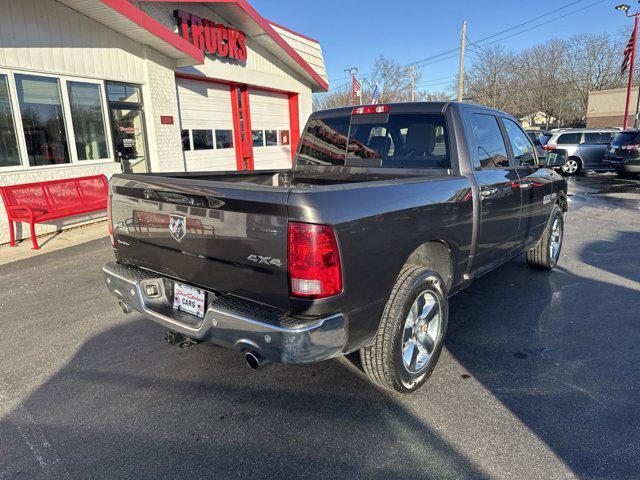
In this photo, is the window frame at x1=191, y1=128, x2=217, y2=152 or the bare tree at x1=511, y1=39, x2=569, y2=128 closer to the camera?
the window frame at x1=191, y1=128, x2=217, y2=152

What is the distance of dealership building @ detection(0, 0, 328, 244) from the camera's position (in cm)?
753

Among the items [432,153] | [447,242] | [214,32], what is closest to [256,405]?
[447,242]

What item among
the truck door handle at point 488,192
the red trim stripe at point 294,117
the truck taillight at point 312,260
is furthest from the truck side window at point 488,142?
the red trim stripe at point 294,117

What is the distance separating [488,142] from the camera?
398cm

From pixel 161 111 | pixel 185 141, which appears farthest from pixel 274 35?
pixel 161 111

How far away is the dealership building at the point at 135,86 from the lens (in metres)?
7.53

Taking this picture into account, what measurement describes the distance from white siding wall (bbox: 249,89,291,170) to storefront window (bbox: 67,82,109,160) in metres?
5.83

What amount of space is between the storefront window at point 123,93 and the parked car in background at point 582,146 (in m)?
15.0

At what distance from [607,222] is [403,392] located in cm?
772

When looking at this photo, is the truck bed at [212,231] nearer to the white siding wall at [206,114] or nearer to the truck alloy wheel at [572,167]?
the white siding wall at [206,114]

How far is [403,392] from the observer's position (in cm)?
289

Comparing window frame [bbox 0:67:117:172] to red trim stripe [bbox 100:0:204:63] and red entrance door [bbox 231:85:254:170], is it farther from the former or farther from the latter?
red entrance door [bbox 231:85:254:170]

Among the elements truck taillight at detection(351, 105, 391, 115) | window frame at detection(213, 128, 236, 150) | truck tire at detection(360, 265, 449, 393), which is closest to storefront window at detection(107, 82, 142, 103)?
window frame at detection(213, 128, 236, 150)

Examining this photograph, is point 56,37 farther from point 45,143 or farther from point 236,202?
point 236,202
